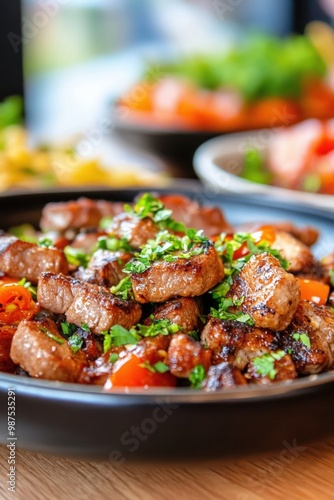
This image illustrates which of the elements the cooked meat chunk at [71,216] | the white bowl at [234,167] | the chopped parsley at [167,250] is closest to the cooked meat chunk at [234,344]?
the chopped parsley at [167,250]

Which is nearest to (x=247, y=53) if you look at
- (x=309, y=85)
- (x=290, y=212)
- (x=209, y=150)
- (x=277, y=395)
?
(x=309, y=85)

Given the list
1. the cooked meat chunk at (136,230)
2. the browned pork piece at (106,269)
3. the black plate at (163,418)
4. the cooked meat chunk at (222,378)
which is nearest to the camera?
the black plate at (163,418)

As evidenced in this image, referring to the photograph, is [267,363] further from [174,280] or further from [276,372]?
[174,280]

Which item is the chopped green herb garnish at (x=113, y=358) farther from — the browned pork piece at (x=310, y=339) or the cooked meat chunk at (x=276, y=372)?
the browned pork piece at (x=310, y=339)

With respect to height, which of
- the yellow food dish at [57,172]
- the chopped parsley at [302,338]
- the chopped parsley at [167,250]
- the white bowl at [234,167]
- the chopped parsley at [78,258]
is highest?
the chopped parsley at [167,250]

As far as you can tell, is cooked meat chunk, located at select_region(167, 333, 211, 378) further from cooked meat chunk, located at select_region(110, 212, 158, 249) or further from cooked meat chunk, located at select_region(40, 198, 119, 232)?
cooked meat chunk, located at select_region(40, 198, 119, 232)

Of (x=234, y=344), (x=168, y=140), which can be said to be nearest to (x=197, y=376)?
(x=234, y=344)
